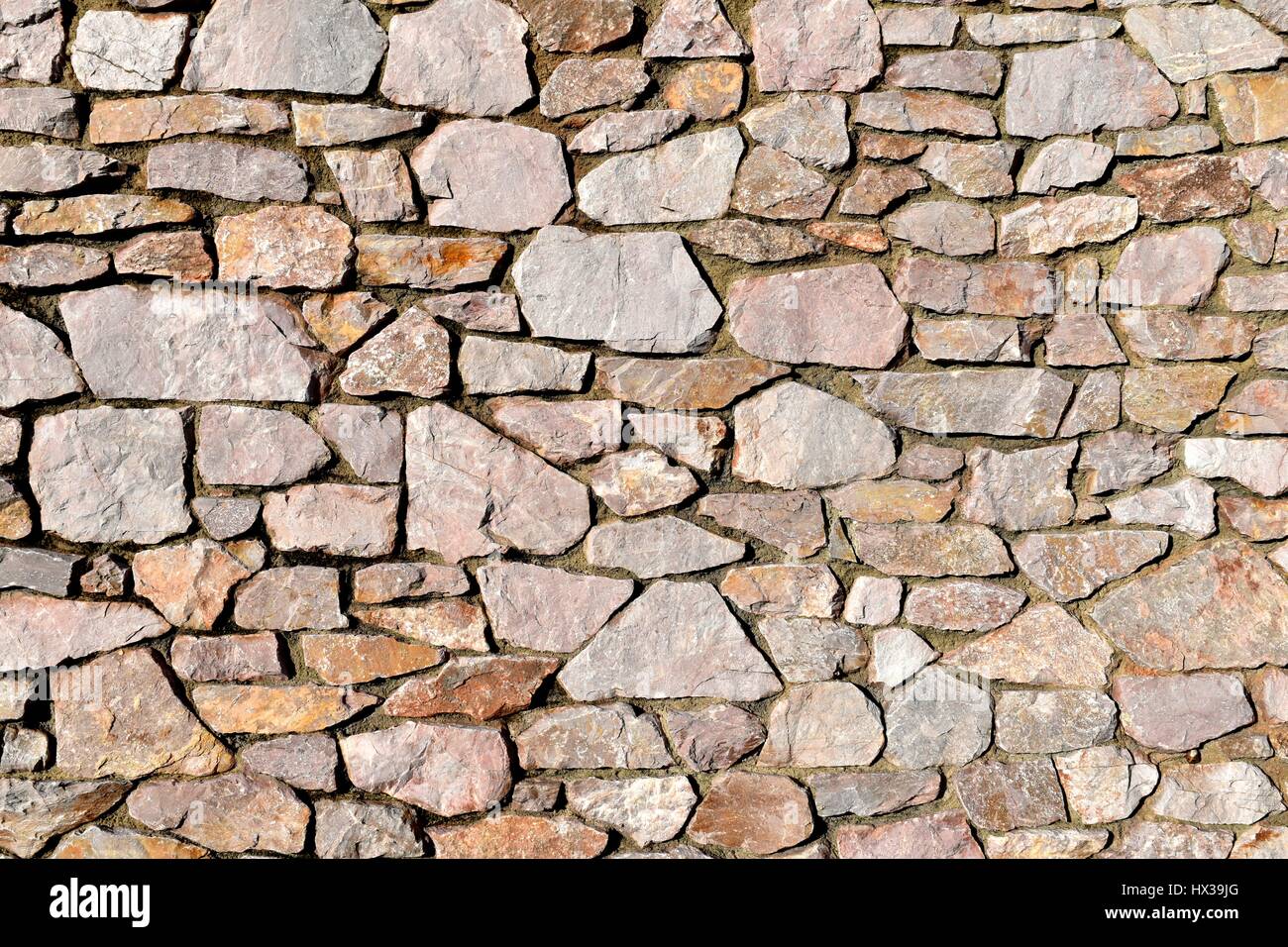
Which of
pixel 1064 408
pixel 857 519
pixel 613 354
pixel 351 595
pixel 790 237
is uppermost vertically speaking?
pixel 790 237

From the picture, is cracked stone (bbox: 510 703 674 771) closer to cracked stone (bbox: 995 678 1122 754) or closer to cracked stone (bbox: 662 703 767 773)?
cracked stone (bbox: 662 703 767 773)

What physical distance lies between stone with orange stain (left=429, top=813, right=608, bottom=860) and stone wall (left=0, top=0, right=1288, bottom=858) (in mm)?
11

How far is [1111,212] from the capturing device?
7.09 ft

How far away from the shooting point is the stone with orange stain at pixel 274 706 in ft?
6.89

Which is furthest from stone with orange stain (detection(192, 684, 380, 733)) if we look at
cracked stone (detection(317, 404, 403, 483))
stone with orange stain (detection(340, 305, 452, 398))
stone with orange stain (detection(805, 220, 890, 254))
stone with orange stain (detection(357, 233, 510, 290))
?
stone with orange stain (detection(805, 220, 890, 254))

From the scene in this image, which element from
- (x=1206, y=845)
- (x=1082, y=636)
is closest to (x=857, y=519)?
(x=1082, y=636)

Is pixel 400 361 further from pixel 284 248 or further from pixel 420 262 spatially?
pixel 284 248

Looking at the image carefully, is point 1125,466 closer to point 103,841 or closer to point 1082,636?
point 1082,636

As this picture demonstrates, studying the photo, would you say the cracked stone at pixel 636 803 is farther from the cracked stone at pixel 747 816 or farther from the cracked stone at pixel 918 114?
the cracked stone at pixel 918 114

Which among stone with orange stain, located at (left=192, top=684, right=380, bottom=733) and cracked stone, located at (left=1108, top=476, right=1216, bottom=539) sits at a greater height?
cracked stone, located at (left=1108, top=476, right=1216, bottom=539)

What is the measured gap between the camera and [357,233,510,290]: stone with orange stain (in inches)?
82.9

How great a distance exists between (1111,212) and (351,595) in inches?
76.4

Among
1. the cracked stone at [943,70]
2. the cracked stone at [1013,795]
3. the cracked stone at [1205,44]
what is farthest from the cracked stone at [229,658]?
the cracked stone at [1205,44]

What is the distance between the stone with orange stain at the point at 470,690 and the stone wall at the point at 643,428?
1cm
